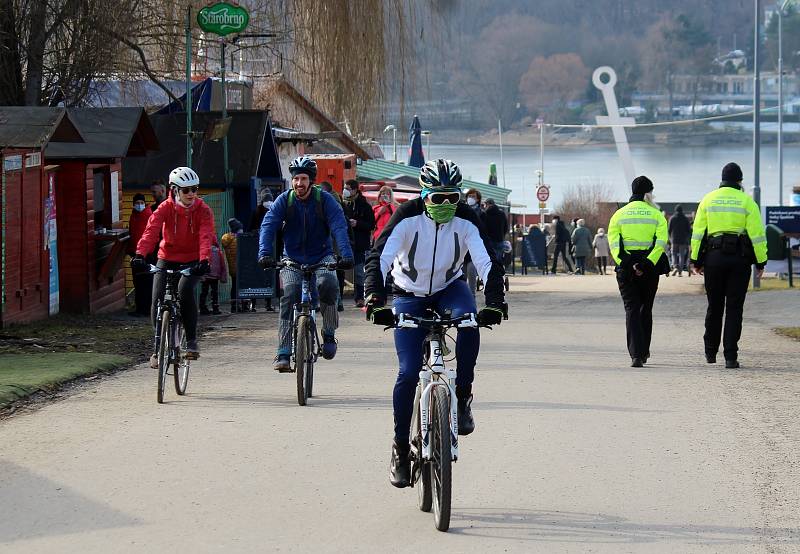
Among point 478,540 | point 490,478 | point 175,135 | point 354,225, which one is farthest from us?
point 175,135

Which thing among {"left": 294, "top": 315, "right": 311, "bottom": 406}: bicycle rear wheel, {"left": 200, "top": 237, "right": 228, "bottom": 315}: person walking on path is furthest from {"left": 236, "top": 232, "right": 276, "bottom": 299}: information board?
{"left": 294, "top": 315, "right": 311, "bottom": 406}: bicycle rear wheel

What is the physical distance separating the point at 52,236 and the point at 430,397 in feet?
40.7

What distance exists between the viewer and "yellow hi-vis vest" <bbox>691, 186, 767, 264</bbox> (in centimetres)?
1324

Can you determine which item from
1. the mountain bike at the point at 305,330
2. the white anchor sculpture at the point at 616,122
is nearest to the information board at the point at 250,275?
the mountain bike at the point at 305,330

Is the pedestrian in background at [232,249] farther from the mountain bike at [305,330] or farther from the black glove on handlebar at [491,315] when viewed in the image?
the black glove on handlebar at [491,315]

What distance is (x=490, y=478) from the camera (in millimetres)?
7879

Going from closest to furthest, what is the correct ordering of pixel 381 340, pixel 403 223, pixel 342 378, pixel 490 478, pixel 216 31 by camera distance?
pixel 403 223 < pixel 490 478 < pixel 342 378 < pixel 381 340 < pixel 216 31

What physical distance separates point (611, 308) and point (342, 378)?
10.2 m

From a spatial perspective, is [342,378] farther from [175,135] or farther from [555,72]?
[555,72]

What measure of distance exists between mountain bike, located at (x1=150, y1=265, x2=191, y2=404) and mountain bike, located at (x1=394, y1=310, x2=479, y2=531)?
14.3ft

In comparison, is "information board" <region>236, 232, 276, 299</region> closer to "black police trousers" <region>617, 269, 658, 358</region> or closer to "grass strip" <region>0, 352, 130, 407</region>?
"grass strip" <region>0, 352, 130, 407</region>

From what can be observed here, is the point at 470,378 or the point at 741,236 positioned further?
the point at 741,236

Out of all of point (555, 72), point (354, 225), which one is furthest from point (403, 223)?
point (555, 72)

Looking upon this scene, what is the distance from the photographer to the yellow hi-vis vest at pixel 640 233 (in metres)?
13.5
